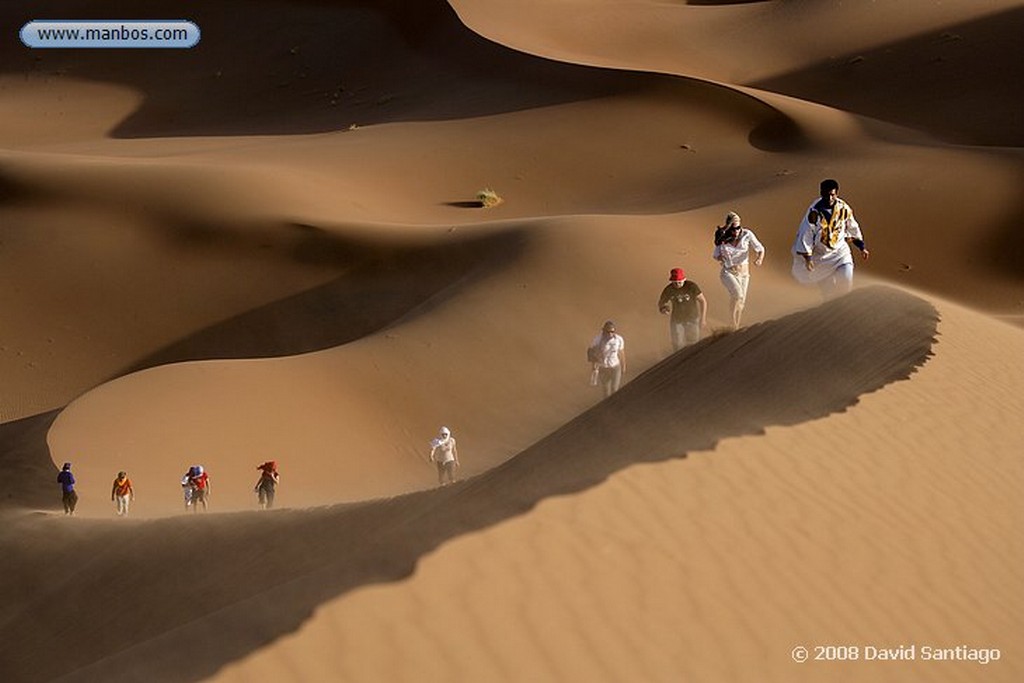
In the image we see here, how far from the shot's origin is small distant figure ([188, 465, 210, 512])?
13.5m

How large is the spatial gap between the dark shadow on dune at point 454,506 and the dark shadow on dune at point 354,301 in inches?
344

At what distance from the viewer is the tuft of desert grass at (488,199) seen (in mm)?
25875

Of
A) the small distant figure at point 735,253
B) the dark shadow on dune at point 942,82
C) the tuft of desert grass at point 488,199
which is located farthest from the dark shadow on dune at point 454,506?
the dark shadow on dune at point 942,82

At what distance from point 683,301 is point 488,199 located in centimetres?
1313

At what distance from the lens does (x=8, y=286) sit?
75.8 ft

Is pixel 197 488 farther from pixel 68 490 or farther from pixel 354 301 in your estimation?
pixel 354 301

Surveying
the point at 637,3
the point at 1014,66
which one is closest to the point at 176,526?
the point at 1014,66

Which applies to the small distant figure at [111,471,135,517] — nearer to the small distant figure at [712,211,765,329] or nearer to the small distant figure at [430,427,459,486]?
the small distant figure at [430,427,459,486]

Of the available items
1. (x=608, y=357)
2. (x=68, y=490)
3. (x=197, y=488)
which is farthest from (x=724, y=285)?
(x=68, y=490)

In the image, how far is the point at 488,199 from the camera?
25.9 m

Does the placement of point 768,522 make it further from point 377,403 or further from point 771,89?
point 771,89

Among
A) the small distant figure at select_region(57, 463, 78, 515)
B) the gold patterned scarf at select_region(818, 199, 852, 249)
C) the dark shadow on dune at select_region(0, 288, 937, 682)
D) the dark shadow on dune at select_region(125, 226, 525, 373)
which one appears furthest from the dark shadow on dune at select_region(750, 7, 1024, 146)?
the small distant figure at select_region(57, 463, 78, 515)

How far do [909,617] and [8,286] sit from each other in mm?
20440

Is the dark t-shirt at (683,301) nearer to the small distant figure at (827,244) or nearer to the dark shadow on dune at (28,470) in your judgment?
the small distant figure at (827,244)
